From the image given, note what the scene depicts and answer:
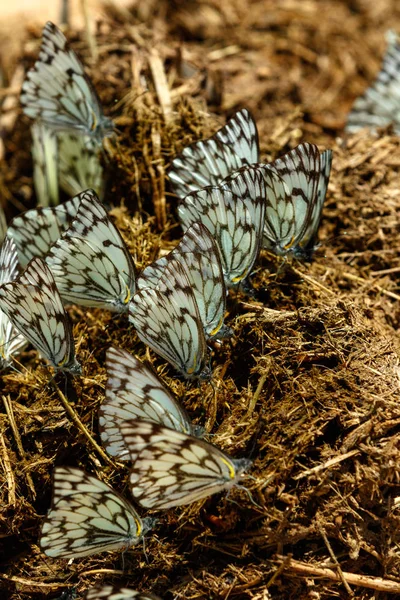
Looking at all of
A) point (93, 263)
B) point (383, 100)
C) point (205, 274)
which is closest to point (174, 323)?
point (205, 274)

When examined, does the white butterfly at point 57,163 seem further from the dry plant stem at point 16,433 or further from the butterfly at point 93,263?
the dry plant stem at point 16,433

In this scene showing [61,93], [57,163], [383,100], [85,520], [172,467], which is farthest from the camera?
[383,100]

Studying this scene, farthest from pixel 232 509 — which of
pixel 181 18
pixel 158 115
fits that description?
pixel 181 18

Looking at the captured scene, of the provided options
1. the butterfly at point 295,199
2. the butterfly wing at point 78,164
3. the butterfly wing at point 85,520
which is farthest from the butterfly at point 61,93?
the butterfly wing at point 85,520

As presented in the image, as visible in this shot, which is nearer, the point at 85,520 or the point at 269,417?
the point at 85,520

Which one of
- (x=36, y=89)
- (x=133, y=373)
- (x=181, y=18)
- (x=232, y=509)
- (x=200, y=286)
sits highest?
(x=181, y=18)

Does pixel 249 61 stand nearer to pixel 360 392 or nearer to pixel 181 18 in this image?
pixel 181 18

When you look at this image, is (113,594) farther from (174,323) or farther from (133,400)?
(174,323)
